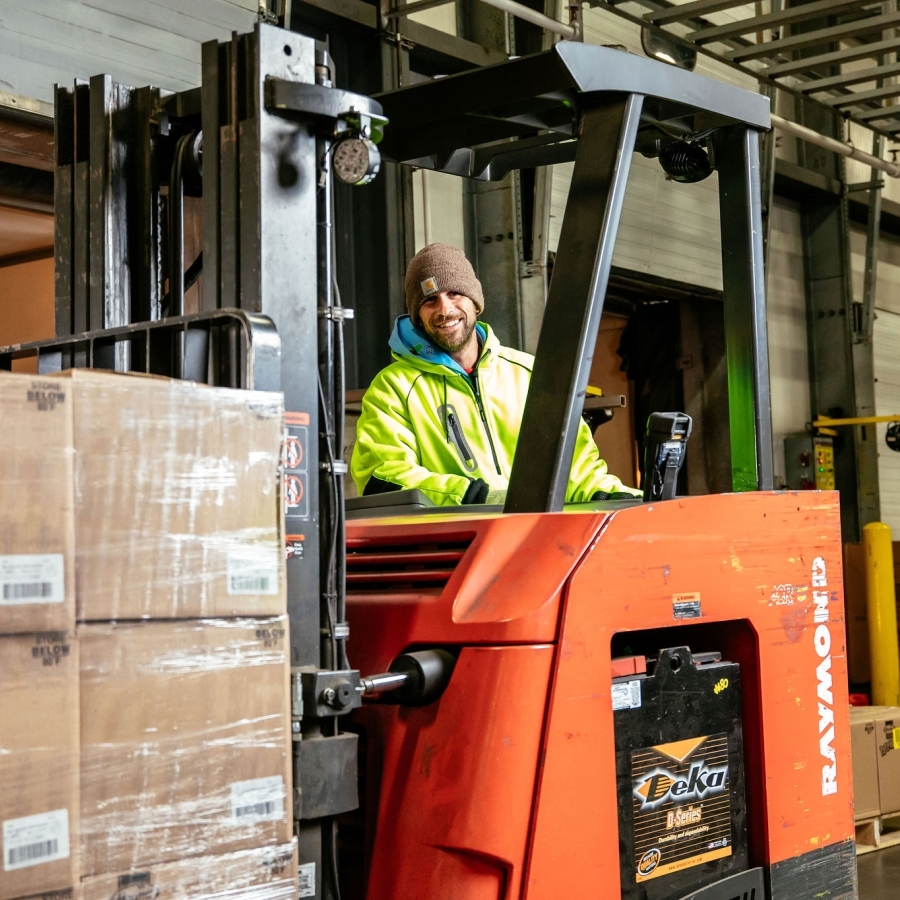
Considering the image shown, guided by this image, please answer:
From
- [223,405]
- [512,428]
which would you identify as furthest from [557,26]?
[223,405]

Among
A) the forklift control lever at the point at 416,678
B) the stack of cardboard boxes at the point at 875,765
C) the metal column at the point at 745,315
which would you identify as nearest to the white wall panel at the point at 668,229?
the stack of cardboard boxes at the point at 875,765

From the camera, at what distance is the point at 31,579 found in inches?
72.2

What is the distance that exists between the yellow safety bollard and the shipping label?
6785 mm

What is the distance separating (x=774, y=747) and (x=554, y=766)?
2.51ft

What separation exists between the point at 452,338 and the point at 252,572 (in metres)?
1.92

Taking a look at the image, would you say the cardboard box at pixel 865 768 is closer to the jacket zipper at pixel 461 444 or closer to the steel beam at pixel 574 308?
the jacket zipper at pixel 461 444

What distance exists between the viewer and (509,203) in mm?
7535

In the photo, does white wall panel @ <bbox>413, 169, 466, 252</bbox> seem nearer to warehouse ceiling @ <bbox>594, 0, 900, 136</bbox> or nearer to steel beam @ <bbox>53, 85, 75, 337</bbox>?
warehouse ceiling @ <bbox>594, 0, 900, 136</bbox>

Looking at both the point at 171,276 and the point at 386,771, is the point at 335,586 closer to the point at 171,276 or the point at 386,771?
the point at 386,771

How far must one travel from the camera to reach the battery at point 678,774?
8.86 feet

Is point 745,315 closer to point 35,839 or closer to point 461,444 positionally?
point 461,444

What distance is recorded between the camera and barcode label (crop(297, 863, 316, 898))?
7.98 feet

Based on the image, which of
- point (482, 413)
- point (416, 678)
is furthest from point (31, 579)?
point (482, 413)

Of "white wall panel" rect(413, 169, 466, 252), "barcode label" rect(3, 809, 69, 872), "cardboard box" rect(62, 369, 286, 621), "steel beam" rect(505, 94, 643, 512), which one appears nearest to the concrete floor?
"steel beam" rect(505, 94, 643, 512)
